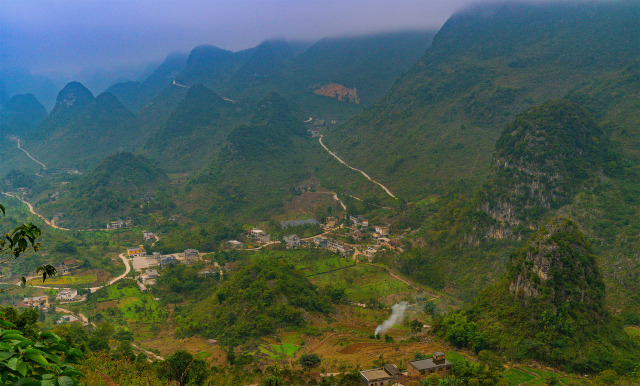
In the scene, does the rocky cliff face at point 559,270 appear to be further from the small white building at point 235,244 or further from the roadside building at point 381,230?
the small white building at point 235,244

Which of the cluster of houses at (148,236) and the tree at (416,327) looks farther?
the cluster of houses at (148,236)

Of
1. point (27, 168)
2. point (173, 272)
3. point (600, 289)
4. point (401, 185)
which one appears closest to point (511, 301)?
point (600, 289)

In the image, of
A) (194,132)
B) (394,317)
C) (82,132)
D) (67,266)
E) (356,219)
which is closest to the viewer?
(394,317)

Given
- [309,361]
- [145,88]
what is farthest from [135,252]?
[145,88]

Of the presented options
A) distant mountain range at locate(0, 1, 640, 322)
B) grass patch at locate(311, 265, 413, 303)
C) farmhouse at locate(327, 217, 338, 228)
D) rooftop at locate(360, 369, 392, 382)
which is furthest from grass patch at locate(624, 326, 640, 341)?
farmhouse at locate(327, 217, 338, 228)

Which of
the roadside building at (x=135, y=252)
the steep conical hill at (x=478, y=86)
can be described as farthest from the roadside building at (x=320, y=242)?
the roadside building at (x=135, y=252)

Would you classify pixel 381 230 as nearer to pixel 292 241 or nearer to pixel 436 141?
pixel 292 241
